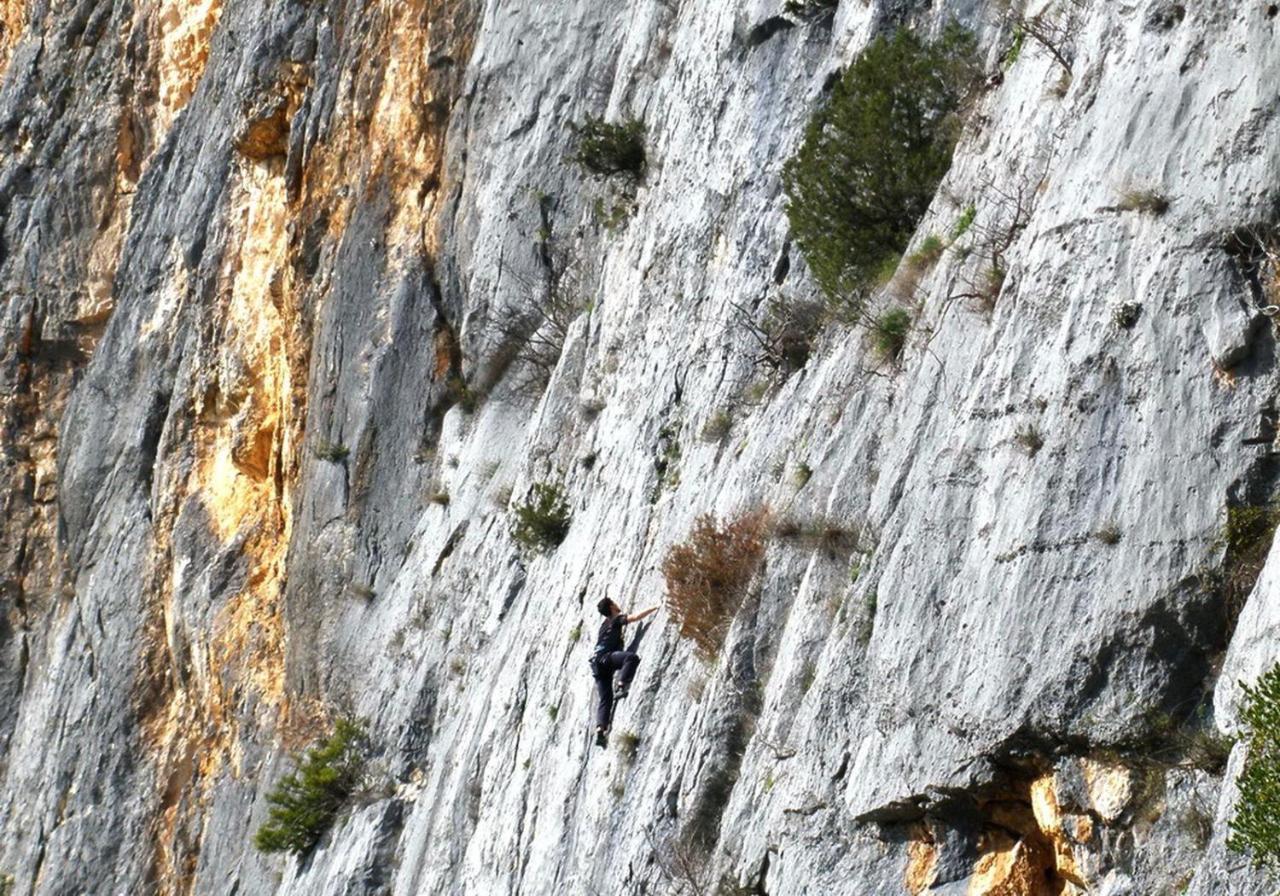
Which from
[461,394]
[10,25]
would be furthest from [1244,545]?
[10,25]

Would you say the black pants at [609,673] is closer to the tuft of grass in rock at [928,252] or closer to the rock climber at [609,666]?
the rock climber at [609,666]

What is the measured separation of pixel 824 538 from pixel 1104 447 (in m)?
2.39

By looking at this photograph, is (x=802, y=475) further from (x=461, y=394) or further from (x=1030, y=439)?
(x=461, y=394)

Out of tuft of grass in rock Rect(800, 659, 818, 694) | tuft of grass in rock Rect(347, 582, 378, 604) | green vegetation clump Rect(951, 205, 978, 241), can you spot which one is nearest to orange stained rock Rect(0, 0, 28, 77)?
tuft of grass in rock Rect(347, 582, 378, 604)

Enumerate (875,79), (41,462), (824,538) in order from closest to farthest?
(824,538)
(875,79)
(41,462)

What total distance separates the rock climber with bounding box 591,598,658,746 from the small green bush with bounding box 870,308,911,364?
2.78 m

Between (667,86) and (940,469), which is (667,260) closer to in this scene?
(667,86)

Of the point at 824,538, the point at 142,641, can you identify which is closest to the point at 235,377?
the point at 142,641

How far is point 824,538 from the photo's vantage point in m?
10.8

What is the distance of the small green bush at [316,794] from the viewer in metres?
17.5

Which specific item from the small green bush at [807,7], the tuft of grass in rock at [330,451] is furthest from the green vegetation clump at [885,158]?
the tuft of grass in rock at [330,451]

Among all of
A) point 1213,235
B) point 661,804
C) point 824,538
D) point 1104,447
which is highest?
point 1213,235

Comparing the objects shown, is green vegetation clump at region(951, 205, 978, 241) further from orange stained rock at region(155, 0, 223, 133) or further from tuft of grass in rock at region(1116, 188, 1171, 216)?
orange stained rock at region(155, 0, 223, 133)

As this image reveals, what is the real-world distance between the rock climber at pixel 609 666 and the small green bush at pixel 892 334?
278 centimetres
